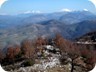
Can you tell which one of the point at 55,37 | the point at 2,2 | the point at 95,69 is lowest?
the point at 95,69

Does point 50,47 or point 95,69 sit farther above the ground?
point 50,47

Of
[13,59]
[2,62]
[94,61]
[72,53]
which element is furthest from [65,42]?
[2,62]

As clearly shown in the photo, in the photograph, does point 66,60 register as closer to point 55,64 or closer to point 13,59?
point 55,64

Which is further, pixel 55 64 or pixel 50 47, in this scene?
pixel 50 47

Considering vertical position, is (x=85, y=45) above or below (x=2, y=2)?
below

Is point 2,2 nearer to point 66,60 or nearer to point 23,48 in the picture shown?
point 23,48

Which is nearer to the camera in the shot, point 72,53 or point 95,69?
point 72,53

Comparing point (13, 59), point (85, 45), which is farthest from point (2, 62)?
point (85, 45)

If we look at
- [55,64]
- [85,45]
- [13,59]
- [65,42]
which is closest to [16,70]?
[13,59]

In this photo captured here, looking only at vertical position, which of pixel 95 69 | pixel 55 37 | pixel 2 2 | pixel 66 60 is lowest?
pixel 95 69
